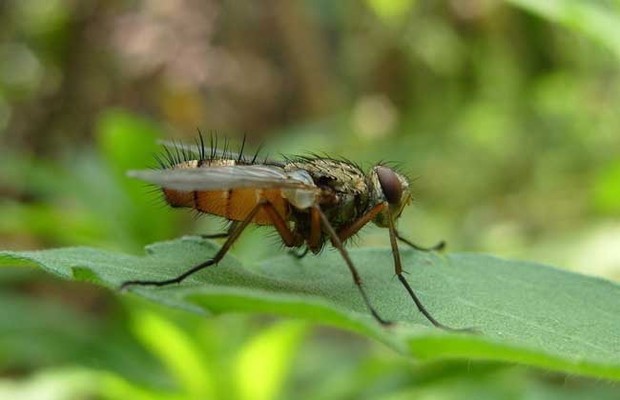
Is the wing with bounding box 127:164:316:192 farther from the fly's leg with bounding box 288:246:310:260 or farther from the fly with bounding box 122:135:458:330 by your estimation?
the fly's leg with bounding box 288:246:310:260

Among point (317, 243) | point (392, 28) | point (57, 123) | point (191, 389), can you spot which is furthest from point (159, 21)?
point (317, 243)

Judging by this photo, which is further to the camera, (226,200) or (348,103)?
(348,103)

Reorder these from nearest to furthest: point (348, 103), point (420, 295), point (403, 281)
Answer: point (420, 295)
point (403, 281)
point (348, 103)

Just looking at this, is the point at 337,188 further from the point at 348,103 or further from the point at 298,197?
the point at 348,103

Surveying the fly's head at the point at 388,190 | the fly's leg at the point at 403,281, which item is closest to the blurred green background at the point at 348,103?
the fly's head at the point at 388,190

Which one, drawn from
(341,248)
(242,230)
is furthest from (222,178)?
(341,248)

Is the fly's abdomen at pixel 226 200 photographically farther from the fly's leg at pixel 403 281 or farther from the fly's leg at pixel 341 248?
the fly's leg at pixel 403 281

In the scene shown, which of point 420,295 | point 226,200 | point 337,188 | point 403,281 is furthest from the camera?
point 337,188

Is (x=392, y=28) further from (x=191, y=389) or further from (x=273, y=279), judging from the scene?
(x=273, y=279)
